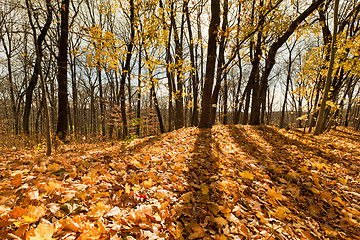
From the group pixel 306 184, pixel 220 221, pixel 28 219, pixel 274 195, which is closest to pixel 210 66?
pixel 306 184

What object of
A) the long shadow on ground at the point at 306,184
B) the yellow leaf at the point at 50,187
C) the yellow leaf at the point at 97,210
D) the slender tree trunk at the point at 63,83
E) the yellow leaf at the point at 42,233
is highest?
the slender tree trunk at the point at 63,83

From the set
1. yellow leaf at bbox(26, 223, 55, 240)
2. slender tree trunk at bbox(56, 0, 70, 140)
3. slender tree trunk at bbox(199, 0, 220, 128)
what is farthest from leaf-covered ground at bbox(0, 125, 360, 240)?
slender tree trunk at bbox(56, 0, 70, 140)

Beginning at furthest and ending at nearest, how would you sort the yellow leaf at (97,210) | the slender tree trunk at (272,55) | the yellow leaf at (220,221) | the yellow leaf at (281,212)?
the slender tree trunk at (272,55) < the yellow leaf at (281,212) < the yellow leaf at (220,221) < the yellow leaf at (97,210)

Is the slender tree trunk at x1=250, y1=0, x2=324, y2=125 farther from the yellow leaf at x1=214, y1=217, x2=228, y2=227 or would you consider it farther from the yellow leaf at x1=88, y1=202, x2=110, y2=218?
the yellow leaf at x1=88, y1=202, x2=110, y2=218

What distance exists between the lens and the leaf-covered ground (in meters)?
1.27

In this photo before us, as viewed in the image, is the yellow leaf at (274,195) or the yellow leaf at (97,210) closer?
the yellow leaf at (97,210)

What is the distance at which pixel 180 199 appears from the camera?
1.84m

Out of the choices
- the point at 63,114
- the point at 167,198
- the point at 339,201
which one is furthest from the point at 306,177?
the point at 63,114

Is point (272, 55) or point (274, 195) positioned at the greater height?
point (272, 55)

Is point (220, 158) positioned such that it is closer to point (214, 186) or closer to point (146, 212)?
point (214, 186)

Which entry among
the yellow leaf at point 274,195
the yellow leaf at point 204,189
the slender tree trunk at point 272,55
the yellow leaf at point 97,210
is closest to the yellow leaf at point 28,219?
the yellow leaf at point 97,210

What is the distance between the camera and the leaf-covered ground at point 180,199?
127cm

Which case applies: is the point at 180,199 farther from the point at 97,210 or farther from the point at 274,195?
the point at 274,195

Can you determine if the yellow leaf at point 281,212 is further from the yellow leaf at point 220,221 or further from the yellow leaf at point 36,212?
the yellow leaf at point 36,212
